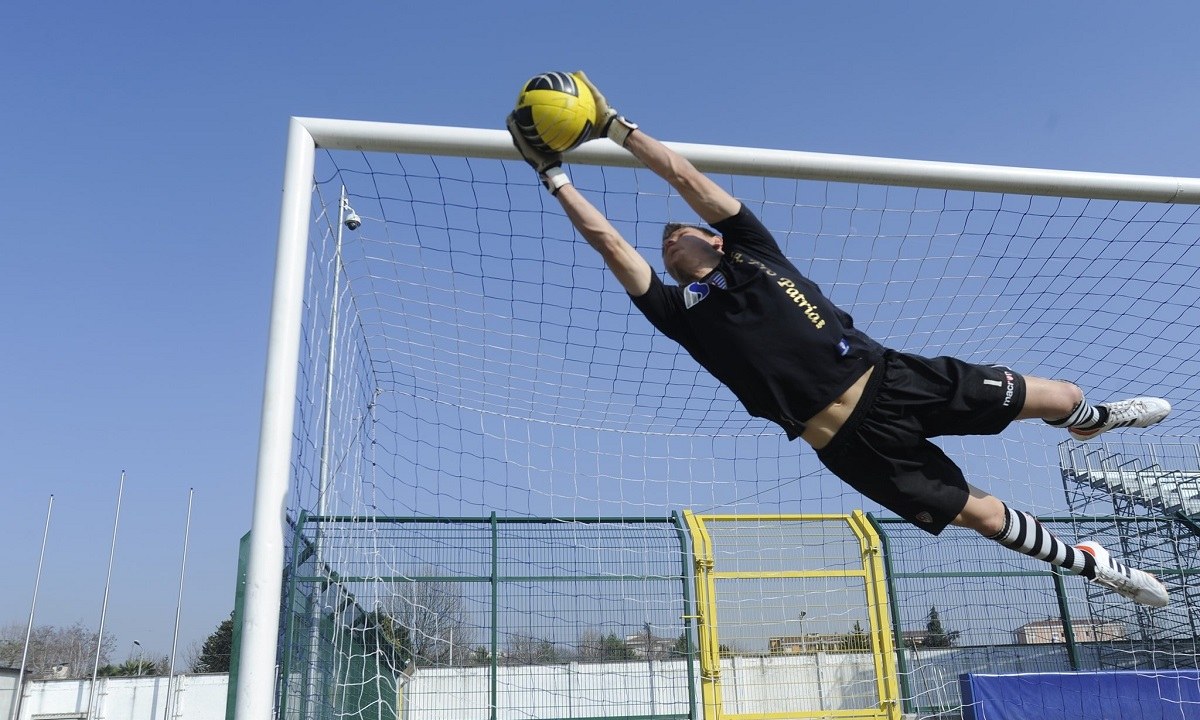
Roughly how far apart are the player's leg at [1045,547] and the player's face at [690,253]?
1343 millimetres

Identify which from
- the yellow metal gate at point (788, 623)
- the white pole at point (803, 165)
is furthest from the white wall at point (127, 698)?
the white pole at point (803, 165)

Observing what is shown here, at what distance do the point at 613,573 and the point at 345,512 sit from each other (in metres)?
3.38

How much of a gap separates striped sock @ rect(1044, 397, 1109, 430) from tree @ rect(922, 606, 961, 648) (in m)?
5.60

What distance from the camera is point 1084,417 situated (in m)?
3.88

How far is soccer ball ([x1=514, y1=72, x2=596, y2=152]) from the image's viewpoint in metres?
3.22

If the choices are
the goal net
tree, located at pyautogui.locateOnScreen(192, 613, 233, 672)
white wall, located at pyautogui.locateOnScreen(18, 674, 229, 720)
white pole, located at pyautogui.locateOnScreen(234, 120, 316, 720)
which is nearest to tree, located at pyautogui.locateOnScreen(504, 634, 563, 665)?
the goal net

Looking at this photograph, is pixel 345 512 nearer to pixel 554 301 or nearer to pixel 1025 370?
pixel 554 301

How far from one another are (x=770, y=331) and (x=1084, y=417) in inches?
61.5

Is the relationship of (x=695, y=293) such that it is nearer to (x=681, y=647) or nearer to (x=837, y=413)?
(x=837, y=413)

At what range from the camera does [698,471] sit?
23.8 feet

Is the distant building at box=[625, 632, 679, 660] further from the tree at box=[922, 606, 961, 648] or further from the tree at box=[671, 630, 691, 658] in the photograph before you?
the tree at box=[922, 606, 961, 648]

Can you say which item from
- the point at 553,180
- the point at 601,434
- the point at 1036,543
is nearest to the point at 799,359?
the point at 553,180

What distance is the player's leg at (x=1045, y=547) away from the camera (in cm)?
367

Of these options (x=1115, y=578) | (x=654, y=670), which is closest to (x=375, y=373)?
(x=654, y=670)
